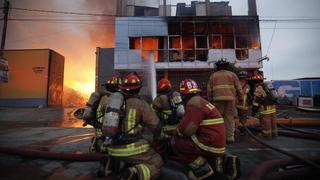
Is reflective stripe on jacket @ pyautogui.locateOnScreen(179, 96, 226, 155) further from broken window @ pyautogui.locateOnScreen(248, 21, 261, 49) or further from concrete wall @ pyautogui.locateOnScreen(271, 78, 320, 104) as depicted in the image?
concrete wall @ pyautogui.locateOnScreen(271, 78, 320, 104)

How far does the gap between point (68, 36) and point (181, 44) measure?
73.0 feet

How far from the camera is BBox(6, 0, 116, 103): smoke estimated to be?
2862cm

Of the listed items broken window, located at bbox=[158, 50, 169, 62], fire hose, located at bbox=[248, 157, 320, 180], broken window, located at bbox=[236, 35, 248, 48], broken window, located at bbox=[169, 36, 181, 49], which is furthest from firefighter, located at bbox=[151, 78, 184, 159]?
broken window, located at bbox=[236, 35, 248, 48]

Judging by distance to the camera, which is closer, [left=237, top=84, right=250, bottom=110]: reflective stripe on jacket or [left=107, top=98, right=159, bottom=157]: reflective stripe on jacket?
[left=107, top=98, right=159, bottom=157]: reflective stripe on jacket

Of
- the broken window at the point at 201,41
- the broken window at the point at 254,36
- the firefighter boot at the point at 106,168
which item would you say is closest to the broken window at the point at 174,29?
the broken window at the point at 201,41

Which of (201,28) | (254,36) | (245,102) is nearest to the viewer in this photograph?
(245,102)

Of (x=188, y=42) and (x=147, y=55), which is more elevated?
(x=188, y=42)

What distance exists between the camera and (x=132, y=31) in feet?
51.3

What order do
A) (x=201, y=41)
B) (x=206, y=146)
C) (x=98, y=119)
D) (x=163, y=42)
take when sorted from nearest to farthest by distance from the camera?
(x=206, y=146)
(x=98, y=119)
(x=163, y=42)
(x=201, y=41)

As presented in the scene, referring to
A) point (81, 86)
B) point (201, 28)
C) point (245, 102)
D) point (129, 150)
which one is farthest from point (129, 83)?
point (81, 86)

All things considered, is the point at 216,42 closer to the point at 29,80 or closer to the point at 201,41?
the point at 201,41

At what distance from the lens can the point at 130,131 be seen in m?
2.26

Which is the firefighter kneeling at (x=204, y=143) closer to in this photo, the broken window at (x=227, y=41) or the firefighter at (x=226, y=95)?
the firefighter at (x=226, y=95)

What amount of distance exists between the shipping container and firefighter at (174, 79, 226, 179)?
632 inches
